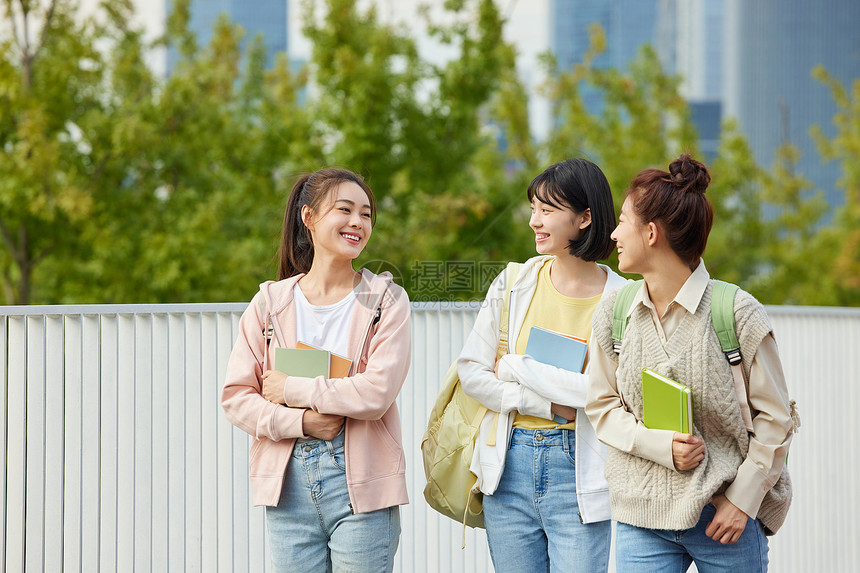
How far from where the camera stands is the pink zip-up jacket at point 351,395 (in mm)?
2236

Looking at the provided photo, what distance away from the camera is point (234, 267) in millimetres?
11766

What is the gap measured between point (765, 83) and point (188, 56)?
199 ft

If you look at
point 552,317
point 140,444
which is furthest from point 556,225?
point 140,444

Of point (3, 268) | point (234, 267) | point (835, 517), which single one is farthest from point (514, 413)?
point (3, 268)

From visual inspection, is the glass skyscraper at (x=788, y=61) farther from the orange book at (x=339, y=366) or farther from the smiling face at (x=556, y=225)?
the orange book at (x=339, y=366)

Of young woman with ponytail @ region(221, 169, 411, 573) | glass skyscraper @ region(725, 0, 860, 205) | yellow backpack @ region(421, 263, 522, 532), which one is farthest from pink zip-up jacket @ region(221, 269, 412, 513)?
glass skyscraper @ region(725, 0, 860, 205)

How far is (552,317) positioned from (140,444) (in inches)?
57.2

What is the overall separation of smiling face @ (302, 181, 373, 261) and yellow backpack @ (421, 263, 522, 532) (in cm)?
49

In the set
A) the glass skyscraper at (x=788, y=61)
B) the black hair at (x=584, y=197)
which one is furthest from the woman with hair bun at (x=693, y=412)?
the glass skyscraper at (x=788, y=61)

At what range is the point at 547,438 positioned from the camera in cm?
240

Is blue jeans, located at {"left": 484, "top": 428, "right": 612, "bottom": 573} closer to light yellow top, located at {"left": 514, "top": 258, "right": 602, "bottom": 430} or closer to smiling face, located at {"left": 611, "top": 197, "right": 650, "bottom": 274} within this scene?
light yellow top, located at {"left": 514, "top": 258, "right": 602, "bottom": 430}

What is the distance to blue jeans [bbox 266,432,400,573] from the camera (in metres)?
2.26

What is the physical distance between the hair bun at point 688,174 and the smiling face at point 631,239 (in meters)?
0.12

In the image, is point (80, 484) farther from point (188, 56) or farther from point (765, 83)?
point (765, 83)
